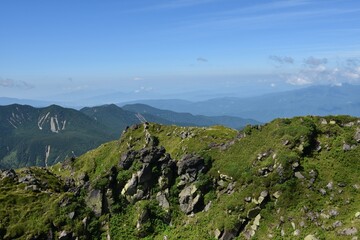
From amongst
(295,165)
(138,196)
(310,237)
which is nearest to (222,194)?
(295,165)

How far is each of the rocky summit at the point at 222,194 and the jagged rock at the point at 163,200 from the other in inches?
8.7

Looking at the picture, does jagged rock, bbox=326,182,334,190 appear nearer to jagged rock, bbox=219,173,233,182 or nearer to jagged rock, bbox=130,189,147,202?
jagged rock, bbox=219,173,233,182

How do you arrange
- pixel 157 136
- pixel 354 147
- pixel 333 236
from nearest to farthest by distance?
pixel 333 236 → pixel 354 147 → pixel 157 136

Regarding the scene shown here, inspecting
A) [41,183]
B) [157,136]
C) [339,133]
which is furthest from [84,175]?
[339,133]

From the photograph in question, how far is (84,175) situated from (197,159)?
37.7m

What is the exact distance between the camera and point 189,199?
7169cm

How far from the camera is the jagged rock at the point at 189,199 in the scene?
7050 cm

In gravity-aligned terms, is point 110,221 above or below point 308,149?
below

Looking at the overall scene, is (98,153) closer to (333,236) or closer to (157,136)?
(157,136)

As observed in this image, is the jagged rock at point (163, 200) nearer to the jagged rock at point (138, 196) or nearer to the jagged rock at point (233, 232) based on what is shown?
the jagged rock at point (138, 196)

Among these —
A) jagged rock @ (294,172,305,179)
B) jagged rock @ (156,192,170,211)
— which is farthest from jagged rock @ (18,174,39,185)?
jagged rock @ (294,172,305,179)

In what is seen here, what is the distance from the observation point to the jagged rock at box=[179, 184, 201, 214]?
7050cm

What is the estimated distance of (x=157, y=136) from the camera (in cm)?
10550

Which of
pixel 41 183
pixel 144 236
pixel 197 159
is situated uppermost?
pixel 197 159
